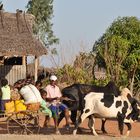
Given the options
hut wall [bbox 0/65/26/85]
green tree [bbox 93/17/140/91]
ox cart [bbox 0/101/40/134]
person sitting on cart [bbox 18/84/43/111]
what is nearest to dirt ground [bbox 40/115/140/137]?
ox cart [bbox 0/101/40/134]

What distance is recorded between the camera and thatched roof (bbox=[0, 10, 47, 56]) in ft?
57.2

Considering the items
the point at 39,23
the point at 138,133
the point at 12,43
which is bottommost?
the point at 138,133

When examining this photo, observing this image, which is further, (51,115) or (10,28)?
(10,28)

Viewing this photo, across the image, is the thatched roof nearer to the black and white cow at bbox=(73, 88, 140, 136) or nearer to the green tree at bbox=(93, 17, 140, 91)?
the green tree at bbox=(93, 17, 140, 91)

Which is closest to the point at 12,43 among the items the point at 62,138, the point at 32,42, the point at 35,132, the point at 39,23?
the point at 32,42

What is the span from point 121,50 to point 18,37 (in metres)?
5.67

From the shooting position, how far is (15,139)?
34.8 ft

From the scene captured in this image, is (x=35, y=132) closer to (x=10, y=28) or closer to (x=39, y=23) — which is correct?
(x=10, y=28)

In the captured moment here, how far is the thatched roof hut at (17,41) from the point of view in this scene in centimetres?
1747

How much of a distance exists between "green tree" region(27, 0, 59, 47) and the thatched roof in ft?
75.3

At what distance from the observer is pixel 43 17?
145 feet

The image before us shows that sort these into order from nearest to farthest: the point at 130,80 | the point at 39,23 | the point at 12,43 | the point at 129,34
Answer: the point at 12,43 → the point at 130,80 → the point at 129,34 → the point at 39,23

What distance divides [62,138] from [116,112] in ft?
A: 7.55

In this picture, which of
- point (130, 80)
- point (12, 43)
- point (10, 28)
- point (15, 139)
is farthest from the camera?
point (130, 80)
